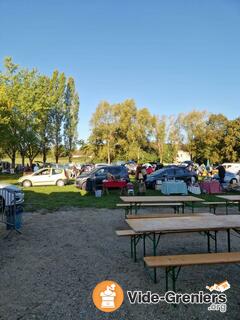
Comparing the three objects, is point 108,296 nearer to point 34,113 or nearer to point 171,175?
point 171,175

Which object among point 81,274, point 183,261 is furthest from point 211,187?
point 183,261

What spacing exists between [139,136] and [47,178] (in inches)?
1354

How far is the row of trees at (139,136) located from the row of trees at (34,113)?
5041 millimetres

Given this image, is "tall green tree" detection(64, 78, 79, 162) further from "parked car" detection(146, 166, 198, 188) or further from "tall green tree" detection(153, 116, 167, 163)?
"parked car" detection(146, 166, 198, 188)

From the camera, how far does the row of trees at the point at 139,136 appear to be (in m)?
50.6

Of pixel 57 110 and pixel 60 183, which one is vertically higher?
pixel 57 110

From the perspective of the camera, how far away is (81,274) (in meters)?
5.14

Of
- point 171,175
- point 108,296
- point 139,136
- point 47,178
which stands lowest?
point 108,296

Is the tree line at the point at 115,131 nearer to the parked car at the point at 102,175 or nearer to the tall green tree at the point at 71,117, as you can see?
the tall green tree at the point at 71,117

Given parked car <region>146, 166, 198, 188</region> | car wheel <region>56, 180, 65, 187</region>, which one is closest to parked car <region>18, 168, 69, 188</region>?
car wheel <region>56, 180, 65, 187</region>

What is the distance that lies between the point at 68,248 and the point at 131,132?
1904 inches

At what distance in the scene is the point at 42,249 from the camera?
663 cm

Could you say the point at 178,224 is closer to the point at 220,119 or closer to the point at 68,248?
the point at 68,248

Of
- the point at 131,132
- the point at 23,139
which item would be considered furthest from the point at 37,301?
the point at 131,132
